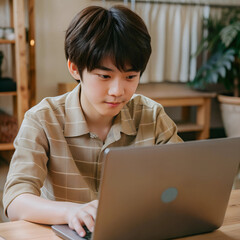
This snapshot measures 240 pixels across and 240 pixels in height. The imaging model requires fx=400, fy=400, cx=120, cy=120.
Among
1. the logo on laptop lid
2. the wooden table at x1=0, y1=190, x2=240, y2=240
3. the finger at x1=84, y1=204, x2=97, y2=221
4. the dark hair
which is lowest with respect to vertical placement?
the wooden table at x1=0, y1=190, x2=240, y2=240

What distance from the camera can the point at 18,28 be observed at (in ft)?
10.1

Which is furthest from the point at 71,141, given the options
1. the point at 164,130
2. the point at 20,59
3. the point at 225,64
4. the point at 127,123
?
the point at 225,64

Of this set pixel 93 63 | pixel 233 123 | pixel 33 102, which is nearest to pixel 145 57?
pixel 93 63

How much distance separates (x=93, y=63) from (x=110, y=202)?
19.3 inches

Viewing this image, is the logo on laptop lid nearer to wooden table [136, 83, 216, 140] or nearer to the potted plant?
wooden table [136, 83, 216, 140]

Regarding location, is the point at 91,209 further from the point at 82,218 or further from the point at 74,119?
the point at 74,119

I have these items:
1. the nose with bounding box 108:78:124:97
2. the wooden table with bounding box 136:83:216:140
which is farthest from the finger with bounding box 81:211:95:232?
the wooden table with bounding box 136:83:216:140

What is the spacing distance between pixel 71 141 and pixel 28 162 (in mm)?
193

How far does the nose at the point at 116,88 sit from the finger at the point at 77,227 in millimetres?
374

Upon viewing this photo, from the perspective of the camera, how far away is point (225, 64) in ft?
12.1

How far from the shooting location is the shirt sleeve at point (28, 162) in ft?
3.15

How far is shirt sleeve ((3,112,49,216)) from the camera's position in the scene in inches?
37.9

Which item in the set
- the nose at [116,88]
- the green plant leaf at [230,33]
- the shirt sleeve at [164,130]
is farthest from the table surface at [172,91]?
the nose at [116,88]

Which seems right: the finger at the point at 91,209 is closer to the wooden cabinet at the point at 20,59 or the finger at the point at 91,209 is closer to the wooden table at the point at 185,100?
the wooden cabinet at the point at 20,59
